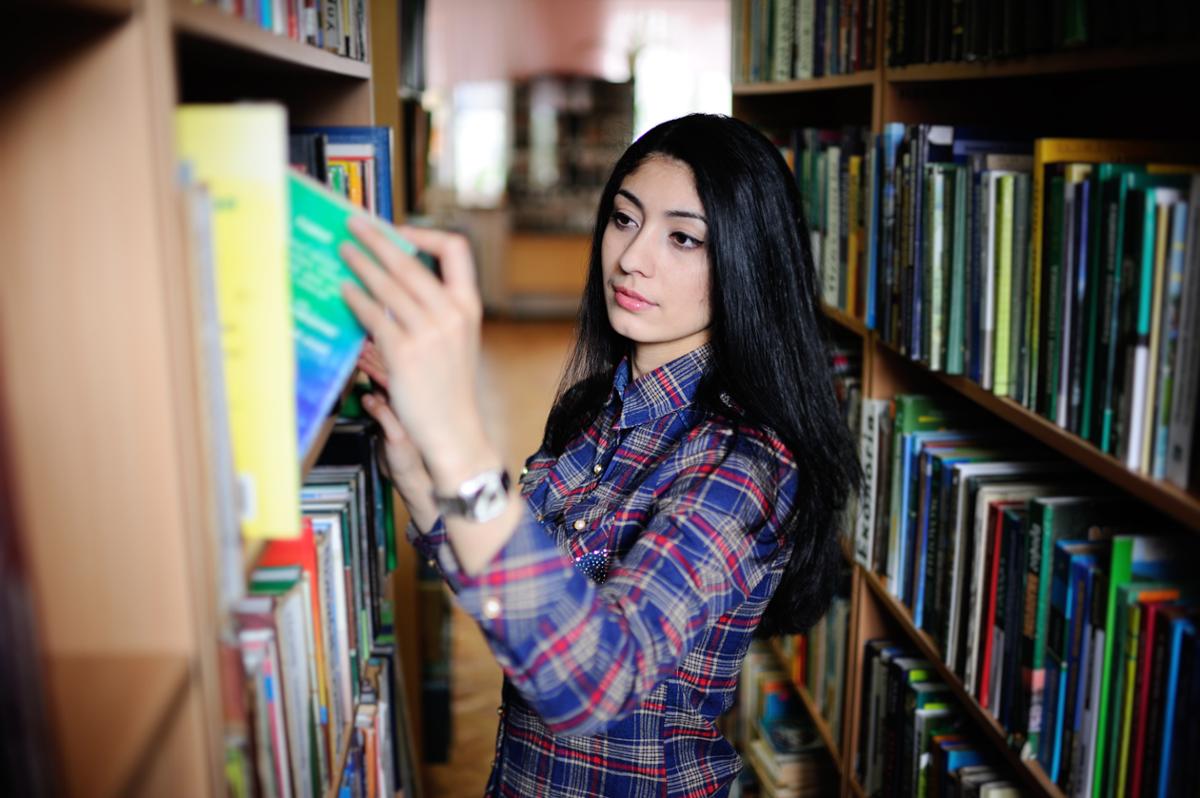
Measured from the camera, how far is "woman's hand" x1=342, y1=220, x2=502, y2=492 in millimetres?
785

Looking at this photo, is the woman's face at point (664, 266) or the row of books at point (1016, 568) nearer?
the row of books at point (1016, 568)

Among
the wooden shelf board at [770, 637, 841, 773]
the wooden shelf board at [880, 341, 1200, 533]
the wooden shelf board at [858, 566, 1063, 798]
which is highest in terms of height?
the wooden shelf board at [880, 341, 1200, 533]

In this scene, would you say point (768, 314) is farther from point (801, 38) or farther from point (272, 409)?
point (801, 38)

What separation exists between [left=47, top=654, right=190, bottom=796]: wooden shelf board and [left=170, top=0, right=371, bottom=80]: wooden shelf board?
1.31ft

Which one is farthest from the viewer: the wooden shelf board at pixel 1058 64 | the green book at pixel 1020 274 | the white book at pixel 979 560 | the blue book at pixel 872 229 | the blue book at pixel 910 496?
the blue book at pixel 872 229

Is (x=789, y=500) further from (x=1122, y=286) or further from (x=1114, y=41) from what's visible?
(x=1114, y=41)

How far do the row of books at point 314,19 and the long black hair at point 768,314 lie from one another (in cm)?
42

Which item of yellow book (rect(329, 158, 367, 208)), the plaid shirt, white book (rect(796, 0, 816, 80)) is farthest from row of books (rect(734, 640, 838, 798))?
yellow book (rect(329, 158, 367, 208))

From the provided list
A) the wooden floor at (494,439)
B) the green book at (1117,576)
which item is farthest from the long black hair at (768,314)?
the wooden floor at (494,439)

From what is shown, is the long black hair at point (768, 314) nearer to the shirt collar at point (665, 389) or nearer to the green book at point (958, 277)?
the shirt collar at point (665, 389)

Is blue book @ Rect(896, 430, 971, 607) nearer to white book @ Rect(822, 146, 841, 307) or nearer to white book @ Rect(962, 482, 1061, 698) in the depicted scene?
white book @ Rect(962, 482, 1061, 698)

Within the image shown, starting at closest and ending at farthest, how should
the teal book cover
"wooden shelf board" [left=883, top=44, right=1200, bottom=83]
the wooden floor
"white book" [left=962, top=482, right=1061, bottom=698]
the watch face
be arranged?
1. the teal book cover
2. the watch face
3. "wooden shelf board" [left=883, top=44, right=1200, bottom=83]
4. "white book" [left=962, top=482, right=1061, bottom=698]
5. the wooden floor

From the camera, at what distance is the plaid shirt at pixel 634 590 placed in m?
0.92

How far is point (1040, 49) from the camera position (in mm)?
1222
